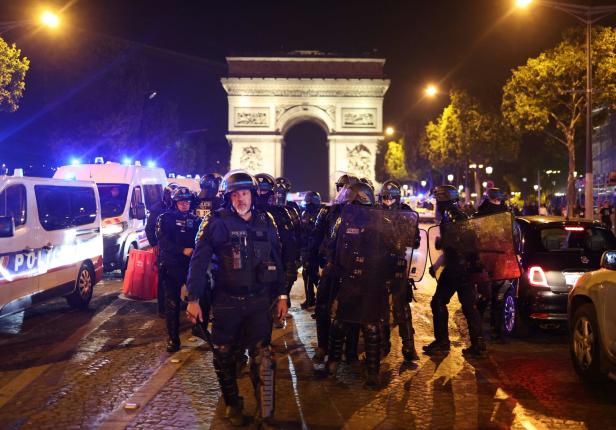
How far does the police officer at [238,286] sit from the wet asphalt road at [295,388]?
0.47 metres

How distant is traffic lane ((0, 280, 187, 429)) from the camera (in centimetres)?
534

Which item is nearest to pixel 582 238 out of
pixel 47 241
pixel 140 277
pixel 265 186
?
pixel 265 186

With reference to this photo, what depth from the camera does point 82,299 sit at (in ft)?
33.9

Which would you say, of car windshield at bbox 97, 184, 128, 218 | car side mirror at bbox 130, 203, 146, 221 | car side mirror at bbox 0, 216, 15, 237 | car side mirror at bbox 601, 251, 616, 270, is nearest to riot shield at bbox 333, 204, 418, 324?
car side mirror at bbox 601, 251, 616, 270

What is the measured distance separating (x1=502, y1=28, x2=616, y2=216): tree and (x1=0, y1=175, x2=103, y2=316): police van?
19459mm

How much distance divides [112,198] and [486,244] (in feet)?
32.5

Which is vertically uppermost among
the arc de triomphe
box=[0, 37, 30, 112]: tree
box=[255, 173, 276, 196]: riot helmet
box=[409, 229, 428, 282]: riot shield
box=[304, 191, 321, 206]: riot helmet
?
the arc de triomphe

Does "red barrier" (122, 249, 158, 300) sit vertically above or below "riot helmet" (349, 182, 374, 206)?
below

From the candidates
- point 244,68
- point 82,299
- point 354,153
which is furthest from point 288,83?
point 82,299

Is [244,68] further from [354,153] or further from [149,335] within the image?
[149,335]

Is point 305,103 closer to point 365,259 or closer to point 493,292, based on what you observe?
point 493,292

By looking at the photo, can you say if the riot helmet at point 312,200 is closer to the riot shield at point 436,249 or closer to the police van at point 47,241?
the riot shield at point 436,249

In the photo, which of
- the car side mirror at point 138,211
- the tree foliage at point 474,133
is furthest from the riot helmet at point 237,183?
the tree foliage at point 474,133

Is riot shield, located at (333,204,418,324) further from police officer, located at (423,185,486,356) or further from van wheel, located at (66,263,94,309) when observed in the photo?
van wheel, located at (66,263,94,309)
